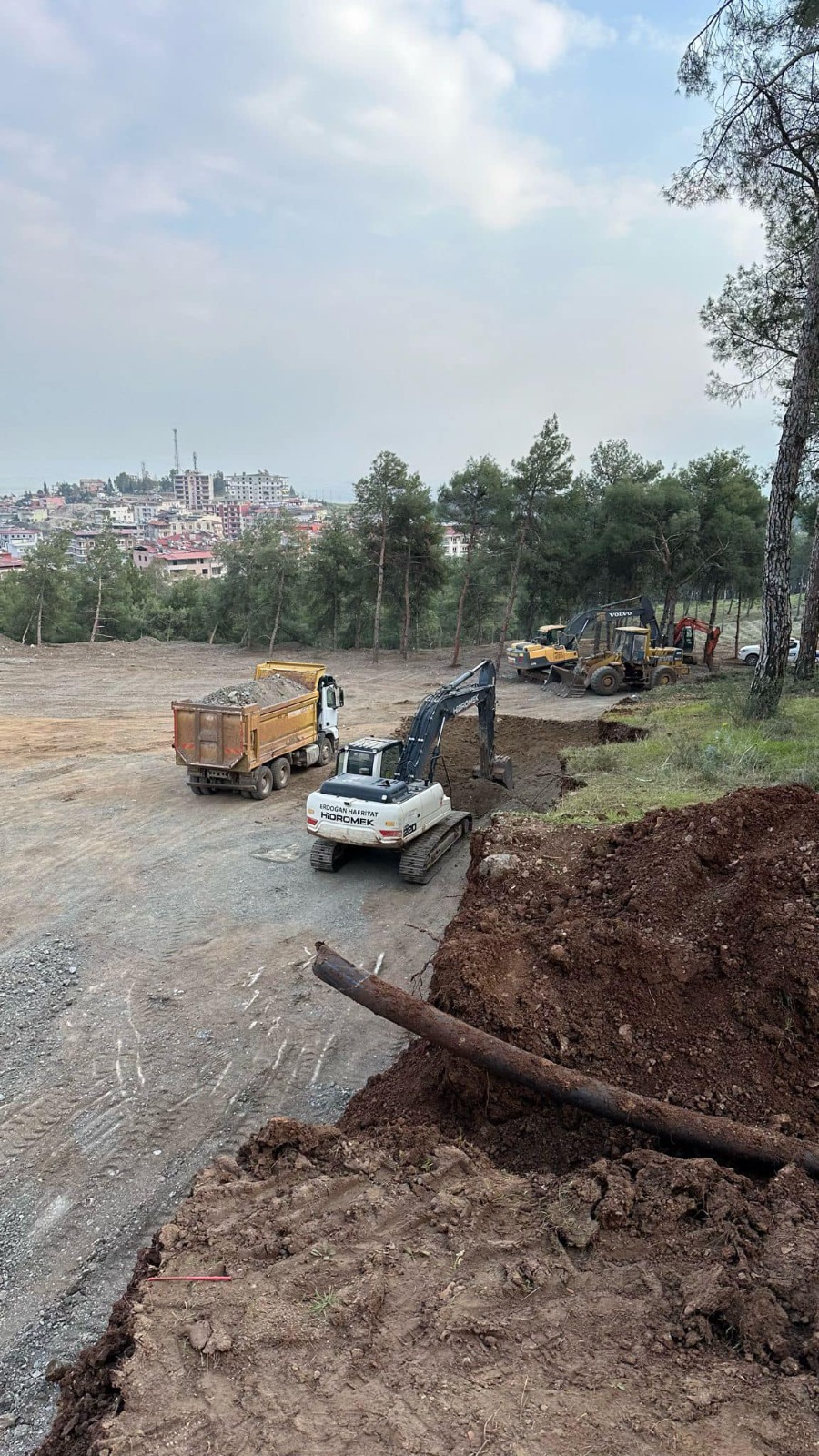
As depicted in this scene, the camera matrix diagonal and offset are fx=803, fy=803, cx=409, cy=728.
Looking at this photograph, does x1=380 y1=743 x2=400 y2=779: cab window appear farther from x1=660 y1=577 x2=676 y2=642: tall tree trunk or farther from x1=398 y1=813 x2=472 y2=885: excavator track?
x1=660 y1=577 x2=676 y2=642: tall tree trunk

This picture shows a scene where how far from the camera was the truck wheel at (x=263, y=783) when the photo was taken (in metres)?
16.6

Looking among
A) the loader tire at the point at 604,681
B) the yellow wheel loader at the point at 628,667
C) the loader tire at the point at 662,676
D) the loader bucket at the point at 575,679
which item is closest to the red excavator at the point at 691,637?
the yellow wheel loader at the point at 628,667

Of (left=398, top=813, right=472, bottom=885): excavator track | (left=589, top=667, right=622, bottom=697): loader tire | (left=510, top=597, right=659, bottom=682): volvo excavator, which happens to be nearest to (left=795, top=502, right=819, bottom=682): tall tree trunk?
(left=589, top=667, right=622, bottom=697): loader tire

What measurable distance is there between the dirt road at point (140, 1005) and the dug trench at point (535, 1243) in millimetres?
1040

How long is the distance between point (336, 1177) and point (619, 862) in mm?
4320

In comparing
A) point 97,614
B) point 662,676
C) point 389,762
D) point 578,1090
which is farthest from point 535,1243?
point 97,614

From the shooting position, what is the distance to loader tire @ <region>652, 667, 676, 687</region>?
28859 mm

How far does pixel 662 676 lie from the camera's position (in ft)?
95.1

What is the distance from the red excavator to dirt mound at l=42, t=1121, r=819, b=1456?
94.0 feet

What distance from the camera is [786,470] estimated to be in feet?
49.7

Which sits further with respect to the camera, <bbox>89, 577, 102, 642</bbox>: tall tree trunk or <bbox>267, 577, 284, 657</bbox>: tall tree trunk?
<bbox>89, 577, 102, 642</bbox>: tall tree trunk

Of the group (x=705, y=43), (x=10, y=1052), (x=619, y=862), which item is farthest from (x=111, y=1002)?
(x=705, y=43)

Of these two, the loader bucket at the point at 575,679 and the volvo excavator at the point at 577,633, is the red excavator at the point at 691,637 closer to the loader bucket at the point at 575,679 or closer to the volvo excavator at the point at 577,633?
the volvo excavator at the point at 577,633

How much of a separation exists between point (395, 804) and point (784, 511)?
9654mm
